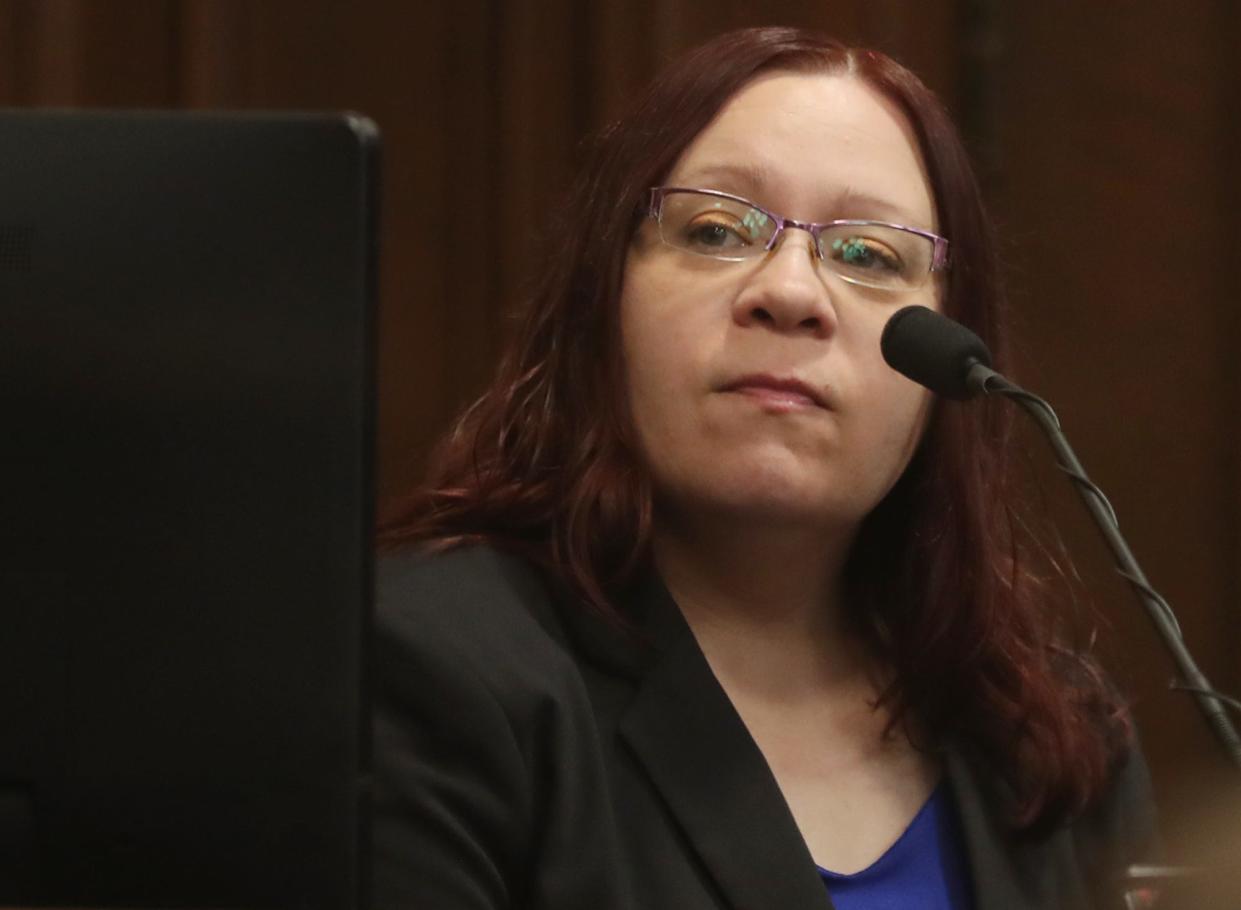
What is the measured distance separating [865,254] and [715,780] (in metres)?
0.38

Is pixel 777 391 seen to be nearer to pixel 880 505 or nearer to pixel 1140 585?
pixel 880 505

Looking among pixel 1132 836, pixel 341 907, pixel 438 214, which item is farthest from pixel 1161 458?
pixel 341 907

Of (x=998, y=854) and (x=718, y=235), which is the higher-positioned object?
(x=718, y=235)

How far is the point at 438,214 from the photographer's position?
6.15 feet

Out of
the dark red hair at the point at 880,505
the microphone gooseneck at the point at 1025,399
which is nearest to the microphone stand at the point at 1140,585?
the microphone gooseneck at the point at 1025,399

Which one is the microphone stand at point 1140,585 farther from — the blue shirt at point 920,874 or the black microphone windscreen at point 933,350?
the blue shirt at point 920,874

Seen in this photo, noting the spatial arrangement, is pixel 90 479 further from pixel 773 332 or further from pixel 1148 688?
pixel 1148 688

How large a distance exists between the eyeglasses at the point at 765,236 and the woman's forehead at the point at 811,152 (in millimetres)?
11

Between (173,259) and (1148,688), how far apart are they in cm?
152

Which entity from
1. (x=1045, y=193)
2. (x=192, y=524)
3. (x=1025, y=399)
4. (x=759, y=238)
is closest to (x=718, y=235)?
(x=759, y=238)

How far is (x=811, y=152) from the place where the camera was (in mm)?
1168

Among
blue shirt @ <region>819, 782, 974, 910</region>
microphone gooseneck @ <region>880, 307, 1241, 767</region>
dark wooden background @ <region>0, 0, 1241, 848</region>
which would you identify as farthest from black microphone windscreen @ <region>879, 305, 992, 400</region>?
dark wooden background @ <region>0, 0, 1241, 848</region>

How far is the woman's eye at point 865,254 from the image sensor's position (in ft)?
3.82

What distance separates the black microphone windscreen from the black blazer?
0.92 ft
